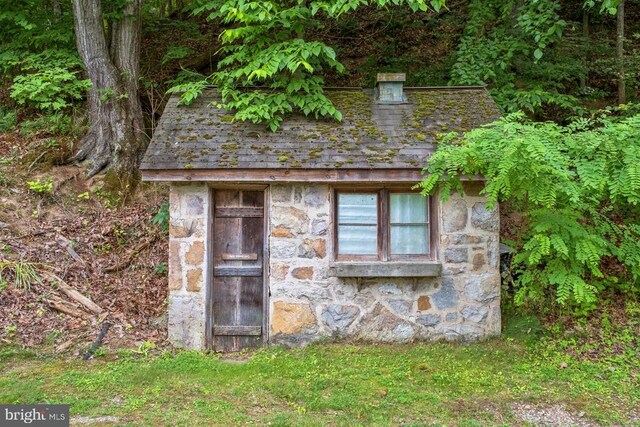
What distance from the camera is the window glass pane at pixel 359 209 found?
5.93 metres

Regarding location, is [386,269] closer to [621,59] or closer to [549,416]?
[549,416]

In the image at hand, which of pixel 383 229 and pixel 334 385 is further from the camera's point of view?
pixel 383 229

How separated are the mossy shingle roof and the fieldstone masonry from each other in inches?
15.9

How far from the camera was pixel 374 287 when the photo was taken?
19.0 feet

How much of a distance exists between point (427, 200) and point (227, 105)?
289 cm

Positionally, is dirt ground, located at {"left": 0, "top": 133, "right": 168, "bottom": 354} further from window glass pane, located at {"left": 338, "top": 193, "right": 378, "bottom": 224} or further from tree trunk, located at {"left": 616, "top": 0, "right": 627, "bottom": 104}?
tree trunk, located at {"left": 616, "top": 0, "right": 627, "bottom": 104}

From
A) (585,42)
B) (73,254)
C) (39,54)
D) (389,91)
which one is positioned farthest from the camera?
(585,42)

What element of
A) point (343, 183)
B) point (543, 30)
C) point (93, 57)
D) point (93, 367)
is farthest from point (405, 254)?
point (93, 57)

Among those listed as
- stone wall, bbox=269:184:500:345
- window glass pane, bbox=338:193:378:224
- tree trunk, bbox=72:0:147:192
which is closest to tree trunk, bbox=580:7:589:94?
stone wall, bbox=269:184:500:345

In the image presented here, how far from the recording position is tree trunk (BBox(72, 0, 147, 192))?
8.38 meters

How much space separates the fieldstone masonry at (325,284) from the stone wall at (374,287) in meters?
0.01

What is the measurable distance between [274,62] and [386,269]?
2.95 metres

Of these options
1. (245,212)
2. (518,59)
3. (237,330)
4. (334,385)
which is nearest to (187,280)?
(237,330)
